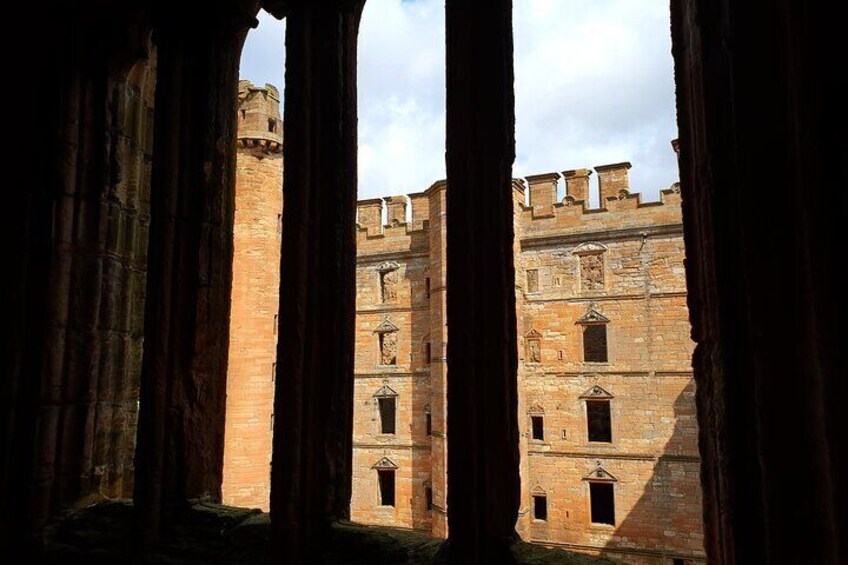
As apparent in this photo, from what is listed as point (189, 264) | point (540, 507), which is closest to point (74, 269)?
point (189, 264)

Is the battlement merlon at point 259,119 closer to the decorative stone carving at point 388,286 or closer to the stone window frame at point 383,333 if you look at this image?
the decorative stone carving at point 388,286

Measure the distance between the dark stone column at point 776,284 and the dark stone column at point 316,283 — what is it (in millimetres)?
1135

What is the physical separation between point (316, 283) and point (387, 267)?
1564cm

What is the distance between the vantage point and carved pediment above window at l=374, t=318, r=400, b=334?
1767 centimetres

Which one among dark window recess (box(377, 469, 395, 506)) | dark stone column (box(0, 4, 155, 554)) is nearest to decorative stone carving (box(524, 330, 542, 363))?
dark window recess (box(377, 469, 395, 506))

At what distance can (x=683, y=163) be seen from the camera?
1.59 metres

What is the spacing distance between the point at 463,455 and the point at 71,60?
2.38m

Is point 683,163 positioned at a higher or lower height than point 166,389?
higher

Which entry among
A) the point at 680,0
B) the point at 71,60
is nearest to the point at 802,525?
the point at 680,0

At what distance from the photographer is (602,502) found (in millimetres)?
15117

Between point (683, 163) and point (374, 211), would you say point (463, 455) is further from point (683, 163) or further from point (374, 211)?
point (374, 211)

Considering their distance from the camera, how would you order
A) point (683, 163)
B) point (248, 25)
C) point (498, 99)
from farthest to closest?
1. point (248, 25)
2. point (498, 99)
3. point (683, 163)

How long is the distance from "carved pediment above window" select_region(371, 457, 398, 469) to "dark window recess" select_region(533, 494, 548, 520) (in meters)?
3.80

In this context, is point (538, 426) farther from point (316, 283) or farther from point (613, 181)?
point (316, 283)
